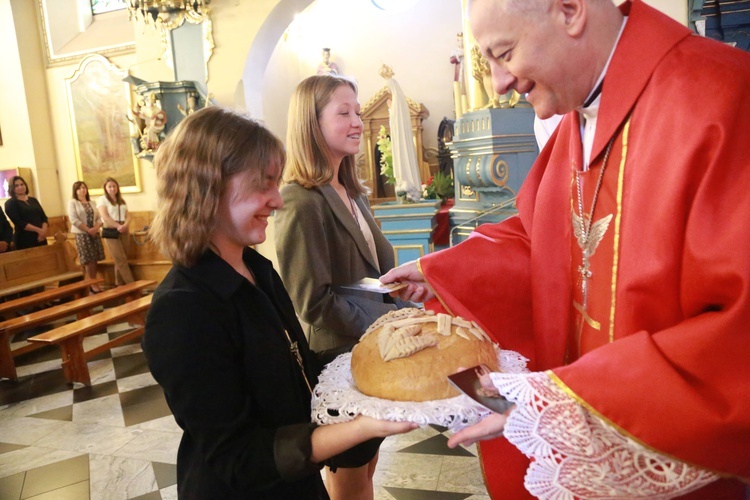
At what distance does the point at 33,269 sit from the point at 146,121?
111 inches

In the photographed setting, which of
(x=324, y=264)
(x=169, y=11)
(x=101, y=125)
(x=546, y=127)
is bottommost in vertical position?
(x=324, y=264)

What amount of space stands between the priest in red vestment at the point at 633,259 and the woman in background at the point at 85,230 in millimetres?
8195

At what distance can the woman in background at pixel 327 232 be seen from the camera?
1.88 metres

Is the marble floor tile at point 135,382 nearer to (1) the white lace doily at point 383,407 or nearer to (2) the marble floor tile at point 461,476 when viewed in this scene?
(2) the marble floor tile at point 461,476

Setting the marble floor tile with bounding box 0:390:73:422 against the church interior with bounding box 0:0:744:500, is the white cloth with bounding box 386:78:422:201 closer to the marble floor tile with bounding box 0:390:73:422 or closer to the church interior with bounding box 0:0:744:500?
the church interior with bounding box 0:0:744:500

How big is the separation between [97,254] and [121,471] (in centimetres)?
607

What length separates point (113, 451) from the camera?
342 centimetres

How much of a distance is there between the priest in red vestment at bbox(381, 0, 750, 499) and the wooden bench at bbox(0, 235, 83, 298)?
742cm

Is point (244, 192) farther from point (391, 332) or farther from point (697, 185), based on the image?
point (697, 185)

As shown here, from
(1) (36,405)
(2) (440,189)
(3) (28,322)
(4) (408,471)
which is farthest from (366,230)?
(2) (440,189)

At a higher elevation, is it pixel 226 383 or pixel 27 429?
pixel 226 383

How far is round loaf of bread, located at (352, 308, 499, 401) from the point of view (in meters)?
1.13

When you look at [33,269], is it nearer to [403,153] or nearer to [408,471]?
[403,153]

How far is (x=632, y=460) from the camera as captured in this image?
974 millimetres
